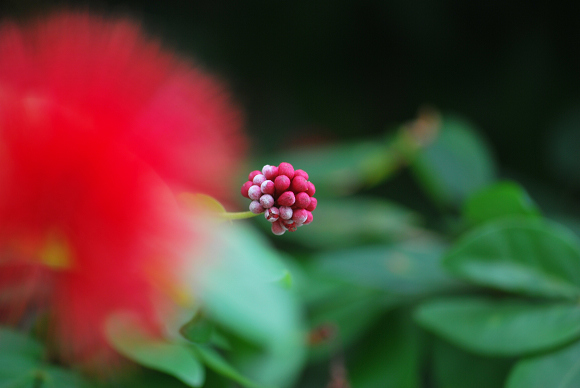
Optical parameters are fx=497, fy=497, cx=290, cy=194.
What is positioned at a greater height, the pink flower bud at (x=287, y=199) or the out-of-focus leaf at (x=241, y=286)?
the pink flower bud at (x=287, y=199)

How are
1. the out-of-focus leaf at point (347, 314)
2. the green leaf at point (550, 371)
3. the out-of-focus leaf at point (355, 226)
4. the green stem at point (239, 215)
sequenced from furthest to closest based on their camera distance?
the out-of-focus leaf at point (355, 226), the out-of-focus leaf at point (347, 314), the green leaf at point (550, 371), the green stem at point (239, 215)

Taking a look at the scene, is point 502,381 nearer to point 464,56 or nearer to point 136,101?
point 136,101

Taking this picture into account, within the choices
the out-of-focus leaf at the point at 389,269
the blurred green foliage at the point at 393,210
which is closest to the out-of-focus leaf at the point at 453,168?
the blurred green foliage at the point at 393,210

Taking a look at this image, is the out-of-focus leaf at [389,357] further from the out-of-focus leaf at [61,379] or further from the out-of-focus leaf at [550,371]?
the out-of-focus leaf at [61,379]

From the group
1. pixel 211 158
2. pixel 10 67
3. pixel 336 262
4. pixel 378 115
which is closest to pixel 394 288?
pixel 336 262

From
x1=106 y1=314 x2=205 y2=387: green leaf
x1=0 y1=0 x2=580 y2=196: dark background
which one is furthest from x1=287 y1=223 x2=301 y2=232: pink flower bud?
x1=0 y1=0 x2=580 y2=196: dark background
